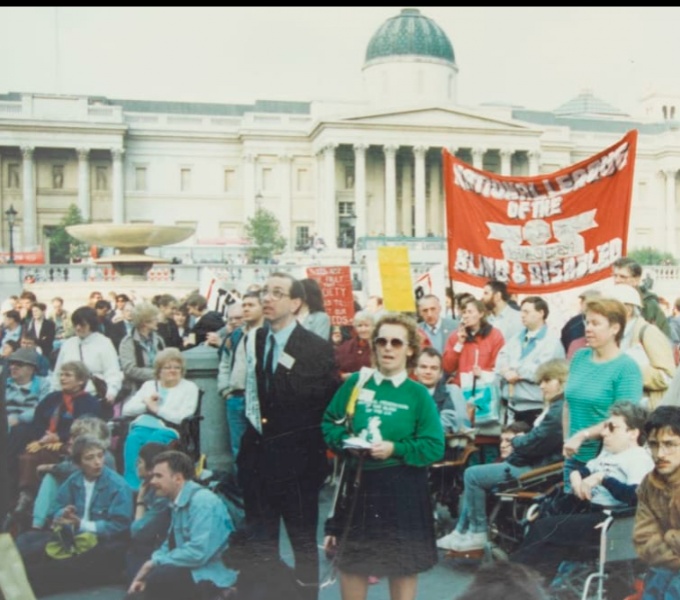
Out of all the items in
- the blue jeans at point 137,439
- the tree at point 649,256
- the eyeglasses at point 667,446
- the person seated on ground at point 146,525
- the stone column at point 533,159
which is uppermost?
the stone column at point 533,159

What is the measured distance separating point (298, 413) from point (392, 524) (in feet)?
→ 2.43

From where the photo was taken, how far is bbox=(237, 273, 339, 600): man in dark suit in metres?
4.63

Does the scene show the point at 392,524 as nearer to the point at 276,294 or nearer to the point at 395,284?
the point at 276,294

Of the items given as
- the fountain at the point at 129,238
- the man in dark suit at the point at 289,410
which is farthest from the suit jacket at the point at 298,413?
the fountain at the point at 129,238

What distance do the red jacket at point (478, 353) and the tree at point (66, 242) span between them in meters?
2.66

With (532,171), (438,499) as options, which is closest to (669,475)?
(438,499)

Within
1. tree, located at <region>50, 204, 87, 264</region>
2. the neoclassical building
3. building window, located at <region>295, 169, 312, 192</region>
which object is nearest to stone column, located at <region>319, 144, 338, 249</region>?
the neoclassical building

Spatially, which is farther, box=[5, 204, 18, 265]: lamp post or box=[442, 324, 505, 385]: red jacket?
box=[5, 204, 18, 265]: lamp post

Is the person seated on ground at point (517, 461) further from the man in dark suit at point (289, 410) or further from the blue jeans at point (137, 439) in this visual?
the blue jeans at point (137, 439)

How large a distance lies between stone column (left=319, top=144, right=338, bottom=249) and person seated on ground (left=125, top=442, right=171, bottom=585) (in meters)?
3.20

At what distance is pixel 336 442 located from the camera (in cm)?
422

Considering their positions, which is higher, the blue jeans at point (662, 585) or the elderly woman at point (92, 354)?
the elderly woman at point (92, 354)

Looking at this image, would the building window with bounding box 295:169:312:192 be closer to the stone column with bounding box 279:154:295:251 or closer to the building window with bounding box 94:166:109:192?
the stone column with bounding box 279:154:295:251

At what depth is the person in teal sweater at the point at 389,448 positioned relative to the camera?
412 centimetres
